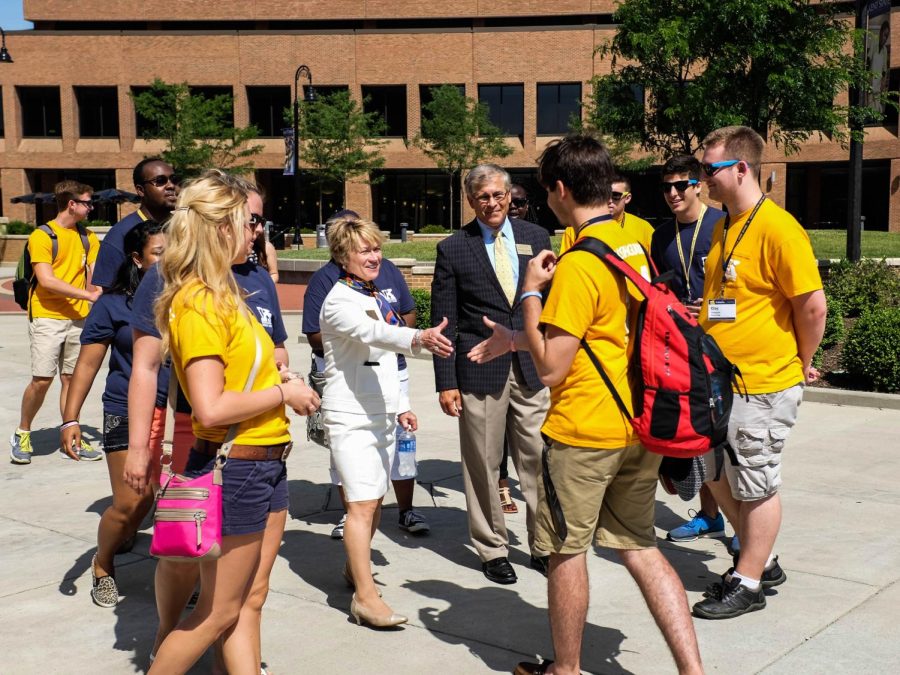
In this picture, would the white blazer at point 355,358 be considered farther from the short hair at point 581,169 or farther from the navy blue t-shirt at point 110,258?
the navy blue t-shirt at point 110,258

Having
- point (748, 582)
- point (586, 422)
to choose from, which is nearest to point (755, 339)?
point (748, 582)

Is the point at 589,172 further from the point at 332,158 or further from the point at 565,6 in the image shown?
the point at 565,6

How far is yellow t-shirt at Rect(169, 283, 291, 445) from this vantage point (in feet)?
10.3

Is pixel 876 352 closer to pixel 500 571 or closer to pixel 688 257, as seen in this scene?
pixel 688 257

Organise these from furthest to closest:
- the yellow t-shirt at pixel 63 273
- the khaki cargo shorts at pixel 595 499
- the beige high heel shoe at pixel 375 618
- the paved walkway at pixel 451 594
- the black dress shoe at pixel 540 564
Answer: the yellow t-shirt at pixel 63 273 → the black dress shoe at pixel 540 564 → the beige high heel shoe at pixel 375 618 → the paved walkway at pixel 451 594 → the khaki cargo shorts at pixel 595 499

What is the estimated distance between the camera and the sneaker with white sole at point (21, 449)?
25.7 feet

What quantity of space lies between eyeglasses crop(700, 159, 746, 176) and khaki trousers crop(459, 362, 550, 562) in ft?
4.92

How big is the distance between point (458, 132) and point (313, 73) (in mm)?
10149

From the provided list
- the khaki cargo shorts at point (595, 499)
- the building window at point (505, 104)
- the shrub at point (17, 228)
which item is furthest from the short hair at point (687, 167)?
the building window at point (505, 104)

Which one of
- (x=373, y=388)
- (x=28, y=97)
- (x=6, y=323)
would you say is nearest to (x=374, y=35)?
(x=28, y=97)

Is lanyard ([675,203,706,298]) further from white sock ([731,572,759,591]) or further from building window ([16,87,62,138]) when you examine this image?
building window ([16,87,62,138])

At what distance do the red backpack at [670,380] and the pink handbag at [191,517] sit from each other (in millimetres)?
1374

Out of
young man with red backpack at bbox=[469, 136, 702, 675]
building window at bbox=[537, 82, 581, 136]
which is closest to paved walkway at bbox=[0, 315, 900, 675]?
young man with red backpack at bbox=[469, 136, 702, 675]

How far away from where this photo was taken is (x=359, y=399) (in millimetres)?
4637
